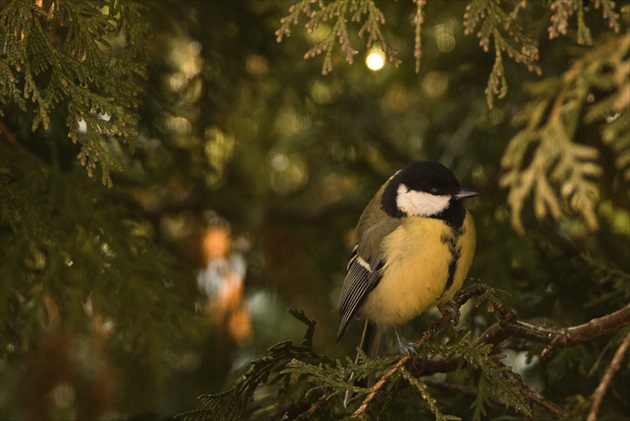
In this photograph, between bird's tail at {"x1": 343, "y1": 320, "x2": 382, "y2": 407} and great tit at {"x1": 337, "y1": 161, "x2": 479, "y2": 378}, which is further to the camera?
bird's tail at {"x1": 343, "y1": 320, "x2": 382, "y2": 407}

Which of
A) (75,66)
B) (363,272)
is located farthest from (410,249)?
(75,66)

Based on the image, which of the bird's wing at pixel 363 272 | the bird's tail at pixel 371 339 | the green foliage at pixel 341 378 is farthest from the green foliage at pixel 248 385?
the bird's tail at pixel 371 339

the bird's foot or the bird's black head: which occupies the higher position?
the bird's black head

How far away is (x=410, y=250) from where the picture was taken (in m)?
2.85

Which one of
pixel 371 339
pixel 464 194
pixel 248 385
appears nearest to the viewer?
pixel 248 385

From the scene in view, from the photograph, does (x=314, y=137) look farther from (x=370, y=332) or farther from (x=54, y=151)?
(x=54, y=151)

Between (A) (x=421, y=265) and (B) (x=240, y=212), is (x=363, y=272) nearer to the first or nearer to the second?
(A) (x=421, y=265)

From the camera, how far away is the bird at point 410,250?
2.79 meters

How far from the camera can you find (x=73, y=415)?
12.7 feet

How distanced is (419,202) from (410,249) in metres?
0.20

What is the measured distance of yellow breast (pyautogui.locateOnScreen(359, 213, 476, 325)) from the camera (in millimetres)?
2775

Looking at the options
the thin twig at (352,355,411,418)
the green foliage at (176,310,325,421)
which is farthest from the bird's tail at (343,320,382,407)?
the thin twig at (352,355,411,418)

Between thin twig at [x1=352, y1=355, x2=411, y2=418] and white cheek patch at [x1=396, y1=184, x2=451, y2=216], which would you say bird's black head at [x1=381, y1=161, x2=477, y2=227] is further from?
thin twig at [x1=352, y1=355, x2=411, y2=418]

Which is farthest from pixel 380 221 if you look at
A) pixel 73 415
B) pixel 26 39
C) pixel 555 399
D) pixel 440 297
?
pixel 73 415
